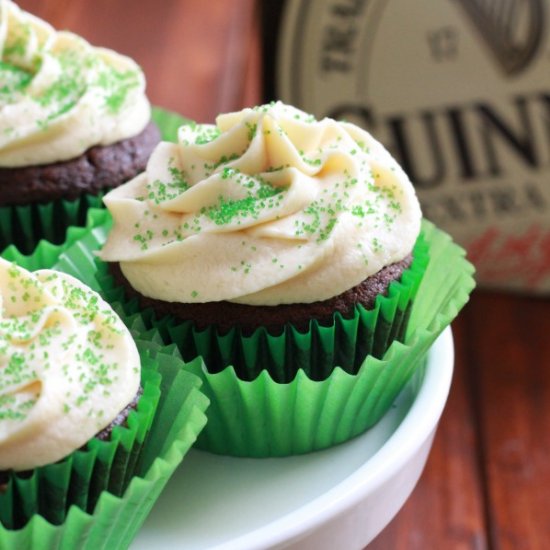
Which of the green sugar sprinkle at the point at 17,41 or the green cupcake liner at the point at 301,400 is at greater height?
the green sugar sprinkle at the point at 17,41

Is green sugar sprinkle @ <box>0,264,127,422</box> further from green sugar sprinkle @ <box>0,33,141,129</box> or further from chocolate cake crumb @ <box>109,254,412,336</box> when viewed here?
green sugar sprinkle @ <box>0,33,141,129</box>

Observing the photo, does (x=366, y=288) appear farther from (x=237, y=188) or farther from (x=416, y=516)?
(x=416, y=516)

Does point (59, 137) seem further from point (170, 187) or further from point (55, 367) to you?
point (55, 367)

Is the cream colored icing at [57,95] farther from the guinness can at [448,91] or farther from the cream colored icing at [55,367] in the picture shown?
the guinness can at [448,91]

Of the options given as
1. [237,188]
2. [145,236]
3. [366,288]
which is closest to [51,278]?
[145,236]

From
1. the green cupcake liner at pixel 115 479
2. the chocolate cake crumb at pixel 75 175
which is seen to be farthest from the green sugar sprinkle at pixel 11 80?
the green cupcake liner at pixel 115 479

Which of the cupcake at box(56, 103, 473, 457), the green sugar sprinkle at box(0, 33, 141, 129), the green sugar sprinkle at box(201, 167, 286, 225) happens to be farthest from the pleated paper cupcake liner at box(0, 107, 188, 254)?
the green sugar sprinkle at box(201, 167, 286, 225)
